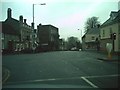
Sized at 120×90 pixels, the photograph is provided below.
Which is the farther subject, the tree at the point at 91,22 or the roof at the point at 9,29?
the tree at the point at 91,22

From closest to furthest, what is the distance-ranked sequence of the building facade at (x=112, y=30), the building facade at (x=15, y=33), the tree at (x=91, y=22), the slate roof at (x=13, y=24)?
1. the building facade at (x=112, y=30)
2. the building facade at (x=15, y=33)
3. the slate roof at (x=13, y=24)
4. the tree at (x=91, y=22)

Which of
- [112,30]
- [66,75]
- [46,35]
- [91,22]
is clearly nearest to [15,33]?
[112,30]

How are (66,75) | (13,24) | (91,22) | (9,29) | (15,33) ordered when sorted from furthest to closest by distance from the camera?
(91,22), (13,24), (15,33), (9,29), (66,75)

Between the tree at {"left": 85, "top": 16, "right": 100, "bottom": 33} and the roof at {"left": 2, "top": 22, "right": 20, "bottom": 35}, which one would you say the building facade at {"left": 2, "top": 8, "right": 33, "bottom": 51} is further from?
the tree at {"left": 85, "top": 16, "right": 100, "bottom": 33}

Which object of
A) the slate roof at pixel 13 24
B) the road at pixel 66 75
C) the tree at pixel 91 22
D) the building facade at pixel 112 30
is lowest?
the road at pixel 66 75

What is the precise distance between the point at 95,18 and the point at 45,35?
2354 centimetres

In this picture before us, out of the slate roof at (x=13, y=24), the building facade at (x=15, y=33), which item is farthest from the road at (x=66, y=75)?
the slate roof at (x=13, y=24)

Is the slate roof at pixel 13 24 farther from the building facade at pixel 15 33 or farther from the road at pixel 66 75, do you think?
the road at pixel 66 75

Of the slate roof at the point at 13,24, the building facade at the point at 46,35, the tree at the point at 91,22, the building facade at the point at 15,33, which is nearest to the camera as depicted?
the building facade at the point at 15,33

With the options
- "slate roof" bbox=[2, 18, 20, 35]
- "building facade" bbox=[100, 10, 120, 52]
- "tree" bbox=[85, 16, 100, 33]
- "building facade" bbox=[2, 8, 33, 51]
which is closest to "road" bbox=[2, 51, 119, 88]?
"building facade" bbox=[100, 10, 120, 52]

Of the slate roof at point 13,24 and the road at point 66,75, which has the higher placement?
the slate roof at point 13,24

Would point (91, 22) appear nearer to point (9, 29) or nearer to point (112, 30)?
point (9, 29)

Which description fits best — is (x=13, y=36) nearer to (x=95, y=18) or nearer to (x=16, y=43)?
(x=16, y=43)

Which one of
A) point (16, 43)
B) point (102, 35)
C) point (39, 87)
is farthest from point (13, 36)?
point (39, 87)
